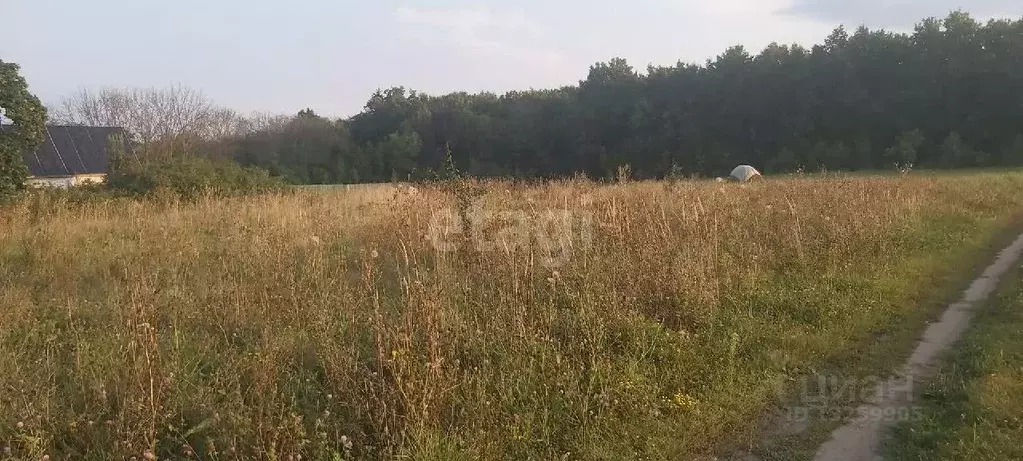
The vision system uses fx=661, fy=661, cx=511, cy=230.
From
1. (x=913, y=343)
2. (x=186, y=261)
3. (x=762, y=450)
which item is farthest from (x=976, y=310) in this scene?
(x=186, y=261)

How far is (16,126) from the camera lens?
521 inches

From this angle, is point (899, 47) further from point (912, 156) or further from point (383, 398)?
point (383, 398)

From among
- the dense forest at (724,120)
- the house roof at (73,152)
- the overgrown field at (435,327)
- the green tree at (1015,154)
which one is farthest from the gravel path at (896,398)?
the house roof at (73,152)

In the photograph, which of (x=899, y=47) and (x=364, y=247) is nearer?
(x=364, y=247)

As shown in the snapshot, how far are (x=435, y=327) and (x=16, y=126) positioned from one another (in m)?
13.2

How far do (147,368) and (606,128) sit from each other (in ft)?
164

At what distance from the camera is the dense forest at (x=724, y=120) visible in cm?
3953

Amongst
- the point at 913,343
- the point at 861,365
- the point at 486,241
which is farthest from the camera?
the point at 486,241

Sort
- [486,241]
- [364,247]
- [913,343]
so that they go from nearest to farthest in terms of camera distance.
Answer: [913,343] → [486,241] → [364,247]

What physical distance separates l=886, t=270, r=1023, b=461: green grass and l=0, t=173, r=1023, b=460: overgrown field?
86cm

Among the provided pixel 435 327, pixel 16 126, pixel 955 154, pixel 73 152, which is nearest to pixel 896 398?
pixel 435 327

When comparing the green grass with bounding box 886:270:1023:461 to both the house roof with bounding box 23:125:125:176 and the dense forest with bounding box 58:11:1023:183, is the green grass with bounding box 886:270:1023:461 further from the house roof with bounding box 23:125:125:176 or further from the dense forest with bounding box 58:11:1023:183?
the house roof with bounding box 23:125:125:176

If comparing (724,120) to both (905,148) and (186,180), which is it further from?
(186,180)

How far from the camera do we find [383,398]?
12.7 ft
